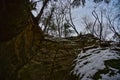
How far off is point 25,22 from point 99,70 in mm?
2607

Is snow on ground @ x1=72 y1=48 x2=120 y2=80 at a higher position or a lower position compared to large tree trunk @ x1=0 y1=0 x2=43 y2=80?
lower

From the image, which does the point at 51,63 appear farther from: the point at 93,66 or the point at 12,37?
the point at 12,37

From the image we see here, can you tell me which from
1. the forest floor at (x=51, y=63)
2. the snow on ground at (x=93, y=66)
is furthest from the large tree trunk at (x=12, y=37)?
the snow on ground at (x=93, y=66)

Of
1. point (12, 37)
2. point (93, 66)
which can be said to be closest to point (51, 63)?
point (93, 66)

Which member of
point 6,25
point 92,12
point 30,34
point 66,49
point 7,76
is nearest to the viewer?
point 6,25

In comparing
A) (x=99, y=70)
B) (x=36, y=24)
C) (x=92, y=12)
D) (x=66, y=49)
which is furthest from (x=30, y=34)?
(x=92, y=12)

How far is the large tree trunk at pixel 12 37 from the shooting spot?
6.00 meters

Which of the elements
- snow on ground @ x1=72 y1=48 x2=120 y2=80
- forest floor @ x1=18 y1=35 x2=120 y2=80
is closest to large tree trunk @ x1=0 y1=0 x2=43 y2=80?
forest floor @ x1=18 y1=35 x2=120 y2=80

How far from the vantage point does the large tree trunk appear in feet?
19.7

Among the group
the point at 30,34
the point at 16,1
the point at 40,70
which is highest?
the point at 16,1

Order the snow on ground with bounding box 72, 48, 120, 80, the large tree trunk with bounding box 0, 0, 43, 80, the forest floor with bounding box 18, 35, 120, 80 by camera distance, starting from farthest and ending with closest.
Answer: the forest floor with bounding box 18, 35, 120, 80
the snow on ground with bounding box 72, 48, 120, 80
the large tree trunk with bounding box 0, 0, 43, 80

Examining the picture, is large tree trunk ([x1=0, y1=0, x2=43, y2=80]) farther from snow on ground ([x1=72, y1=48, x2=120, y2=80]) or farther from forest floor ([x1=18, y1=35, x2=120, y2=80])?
snow on ground ([x1=72, y1=48, x2=120, y2=80])

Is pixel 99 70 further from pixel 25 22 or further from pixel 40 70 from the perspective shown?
pixel 40 70

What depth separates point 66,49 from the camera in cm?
1270
